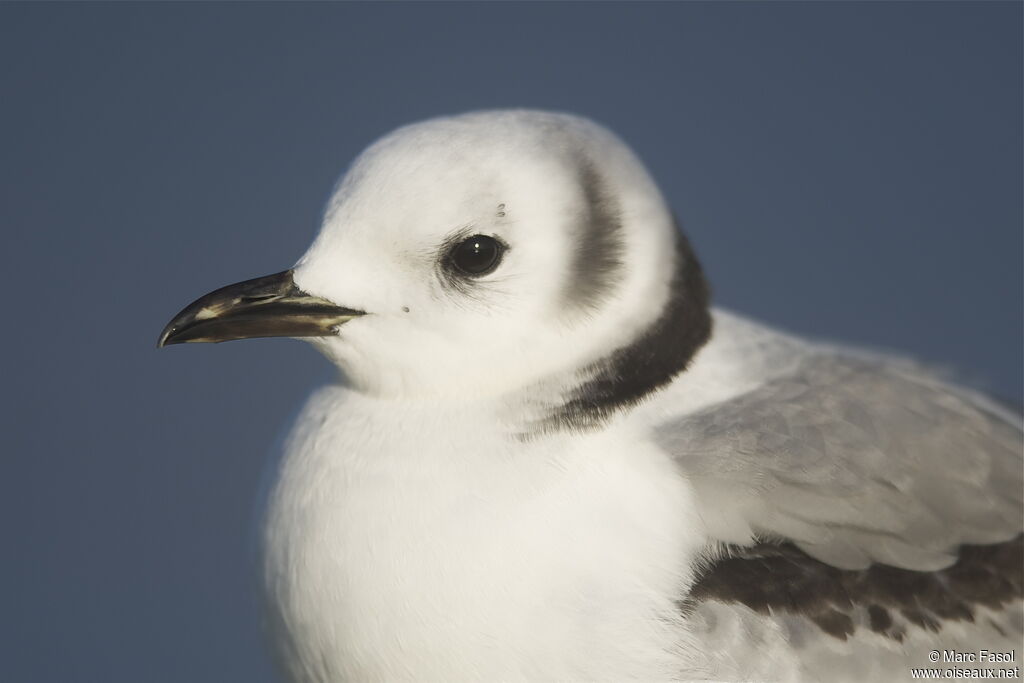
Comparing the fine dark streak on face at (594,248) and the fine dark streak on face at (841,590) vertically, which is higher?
the fine dark streak on face at (594,248)

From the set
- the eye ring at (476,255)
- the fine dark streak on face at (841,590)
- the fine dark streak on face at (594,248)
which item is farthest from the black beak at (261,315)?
the fine dark streak on face at (841,590)

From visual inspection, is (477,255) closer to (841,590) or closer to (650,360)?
(650,360)

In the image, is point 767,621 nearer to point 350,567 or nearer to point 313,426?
point 350,567

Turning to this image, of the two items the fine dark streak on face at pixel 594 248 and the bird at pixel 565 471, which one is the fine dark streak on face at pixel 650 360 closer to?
the bird at pixel 565 471

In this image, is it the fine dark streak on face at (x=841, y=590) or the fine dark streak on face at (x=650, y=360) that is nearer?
the fine dark streak on face at (x=841, y=590)

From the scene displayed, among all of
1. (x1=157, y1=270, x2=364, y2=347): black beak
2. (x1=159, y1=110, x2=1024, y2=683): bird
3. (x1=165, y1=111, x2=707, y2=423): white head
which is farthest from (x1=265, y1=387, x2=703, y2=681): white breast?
(x1=157, y1=270, x2=364, y2=347): black beak

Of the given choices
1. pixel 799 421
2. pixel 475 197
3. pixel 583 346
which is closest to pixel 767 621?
pixel 799 421

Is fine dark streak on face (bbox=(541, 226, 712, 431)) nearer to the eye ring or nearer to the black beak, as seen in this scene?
the eye ring
